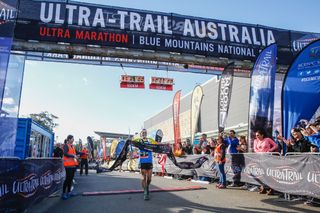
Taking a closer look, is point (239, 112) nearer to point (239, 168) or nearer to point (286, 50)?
point (286, 50)

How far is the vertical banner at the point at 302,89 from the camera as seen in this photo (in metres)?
11.2

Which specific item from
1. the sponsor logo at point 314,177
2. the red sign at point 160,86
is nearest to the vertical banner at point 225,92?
the red sign at point 160,86

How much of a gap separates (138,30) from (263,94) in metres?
6.03

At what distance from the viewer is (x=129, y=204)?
7910mm

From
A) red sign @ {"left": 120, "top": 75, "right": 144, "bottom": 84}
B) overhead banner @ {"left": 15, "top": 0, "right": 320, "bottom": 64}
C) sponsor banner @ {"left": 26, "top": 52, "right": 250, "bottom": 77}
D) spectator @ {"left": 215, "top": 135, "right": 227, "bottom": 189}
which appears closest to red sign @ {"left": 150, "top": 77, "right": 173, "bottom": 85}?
red sign @ {"left": 120, "top": 75, "right": 144, "bottom": 84}

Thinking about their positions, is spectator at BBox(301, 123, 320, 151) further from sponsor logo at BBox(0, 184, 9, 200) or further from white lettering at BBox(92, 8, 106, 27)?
white lettering at BBox(92, 8, 106, 27)

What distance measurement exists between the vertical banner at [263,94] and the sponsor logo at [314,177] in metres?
3.38

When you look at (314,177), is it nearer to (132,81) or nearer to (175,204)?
(175,204)

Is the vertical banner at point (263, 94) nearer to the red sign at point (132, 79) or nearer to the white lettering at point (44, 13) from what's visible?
the red sign at point (132, 79)

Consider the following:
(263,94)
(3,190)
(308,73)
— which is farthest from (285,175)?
(3,190)

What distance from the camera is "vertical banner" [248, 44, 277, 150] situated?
11430 millimetres

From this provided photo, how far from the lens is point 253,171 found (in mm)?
10156

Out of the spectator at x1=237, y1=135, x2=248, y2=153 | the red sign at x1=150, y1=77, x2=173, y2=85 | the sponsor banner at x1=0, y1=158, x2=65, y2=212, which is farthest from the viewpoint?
the red sign at x1=150, y1=77, x2=173, y2=85

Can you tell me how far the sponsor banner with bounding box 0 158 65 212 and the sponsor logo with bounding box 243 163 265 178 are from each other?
634 centimetres
